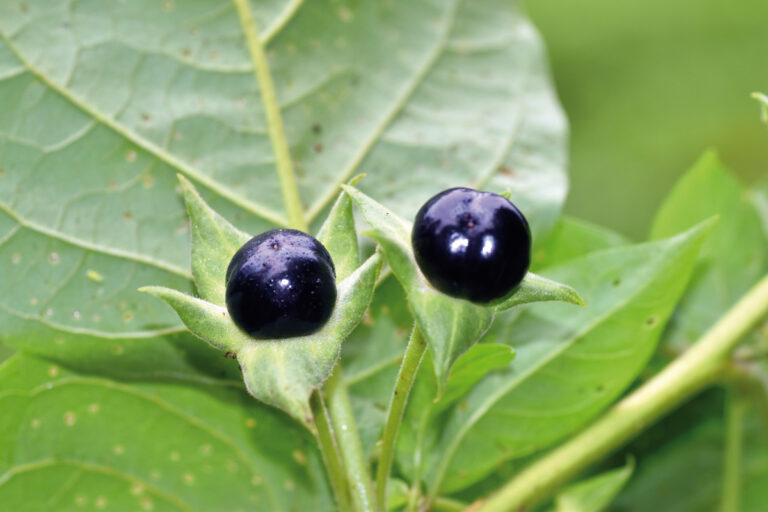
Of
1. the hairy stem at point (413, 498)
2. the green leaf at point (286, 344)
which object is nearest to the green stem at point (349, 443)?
the hairy stem at point (413, 498)

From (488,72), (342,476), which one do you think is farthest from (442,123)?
(342,476)

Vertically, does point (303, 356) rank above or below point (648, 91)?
above

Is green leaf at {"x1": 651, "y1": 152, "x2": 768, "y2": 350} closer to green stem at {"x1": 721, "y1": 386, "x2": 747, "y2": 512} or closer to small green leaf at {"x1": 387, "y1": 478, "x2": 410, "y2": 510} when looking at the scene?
green stem at {"x1": 721, "y1": 386, "x2": 747, "y2": 512}

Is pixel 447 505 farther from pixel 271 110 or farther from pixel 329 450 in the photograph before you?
pixel 271 110

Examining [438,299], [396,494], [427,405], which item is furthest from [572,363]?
[438,299]

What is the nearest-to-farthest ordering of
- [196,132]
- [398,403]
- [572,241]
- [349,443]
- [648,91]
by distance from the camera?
1. [398,403]
2. [349,443]
3. [196,132]
4. [572,241]
5. [648,91]

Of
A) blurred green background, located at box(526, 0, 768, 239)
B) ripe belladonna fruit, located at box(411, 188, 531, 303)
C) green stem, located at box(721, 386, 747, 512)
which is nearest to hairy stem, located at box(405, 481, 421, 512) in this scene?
ripe belladonna fruit, located at box(411, 188, 531, 303)
